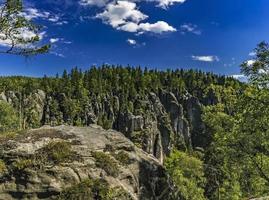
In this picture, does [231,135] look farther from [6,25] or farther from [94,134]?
[6,25]

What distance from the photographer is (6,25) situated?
48.5 feet

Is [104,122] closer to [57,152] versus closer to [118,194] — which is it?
[57,152]

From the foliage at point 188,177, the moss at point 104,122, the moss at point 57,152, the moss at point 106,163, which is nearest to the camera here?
the moss at point 57,152

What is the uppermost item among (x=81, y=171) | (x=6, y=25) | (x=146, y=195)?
(x=6, y=25)

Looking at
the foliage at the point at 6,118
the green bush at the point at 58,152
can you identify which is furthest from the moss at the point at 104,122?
the green bush at the point at 58,152

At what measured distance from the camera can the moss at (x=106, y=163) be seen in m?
19.0

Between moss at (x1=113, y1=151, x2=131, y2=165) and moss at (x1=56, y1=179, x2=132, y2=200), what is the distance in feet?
6.81

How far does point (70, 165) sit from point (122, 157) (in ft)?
9.17

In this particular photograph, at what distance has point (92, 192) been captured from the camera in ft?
57.7

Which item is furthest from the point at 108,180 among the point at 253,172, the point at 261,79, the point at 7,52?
the point at 253,172

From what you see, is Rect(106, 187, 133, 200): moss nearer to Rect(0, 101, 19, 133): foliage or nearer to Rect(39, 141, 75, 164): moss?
Rect(39, 141, 75, 164): moss

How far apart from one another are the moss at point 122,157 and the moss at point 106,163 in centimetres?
56

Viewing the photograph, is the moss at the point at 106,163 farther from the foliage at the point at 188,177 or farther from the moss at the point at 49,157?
the foliage at the point at 188,177

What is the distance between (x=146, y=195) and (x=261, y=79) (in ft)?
31.5
